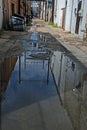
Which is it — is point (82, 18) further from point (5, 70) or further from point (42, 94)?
point (42, 94)

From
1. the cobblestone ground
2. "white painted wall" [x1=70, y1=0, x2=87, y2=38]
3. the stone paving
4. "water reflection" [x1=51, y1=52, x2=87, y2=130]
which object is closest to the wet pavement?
"water reflection" [x1=51, y1=52, x2=87, y2=130]

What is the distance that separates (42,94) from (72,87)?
3.25 feet

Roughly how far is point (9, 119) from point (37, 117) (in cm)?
50

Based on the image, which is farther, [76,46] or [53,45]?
[76,46]

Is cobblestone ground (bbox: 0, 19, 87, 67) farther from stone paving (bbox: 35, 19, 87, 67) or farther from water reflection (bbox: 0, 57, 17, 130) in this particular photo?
water reflection (bbox: 0, 57, 17, 130)

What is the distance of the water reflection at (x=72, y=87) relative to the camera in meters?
4.17

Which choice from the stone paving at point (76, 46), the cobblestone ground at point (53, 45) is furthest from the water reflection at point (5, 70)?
A: the stone paving at point (76, 46)

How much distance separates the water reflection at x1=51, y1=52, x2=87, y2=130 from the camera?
417 cm

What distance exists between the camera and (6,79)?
20.4 ft

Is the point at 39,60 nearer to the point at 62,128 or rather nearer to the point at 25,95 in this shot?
the point at 25,95

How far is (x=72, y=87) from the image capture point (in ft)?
19.1

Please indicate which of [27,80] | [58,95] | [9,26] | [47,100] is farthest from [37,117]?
[9,26]

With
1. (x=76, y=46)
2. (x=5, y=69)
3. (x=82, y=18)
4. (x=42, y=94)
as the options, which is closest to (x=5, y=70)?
(x=5, y=69)

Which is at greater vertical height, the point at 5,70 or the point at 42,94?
the point at 5,70
